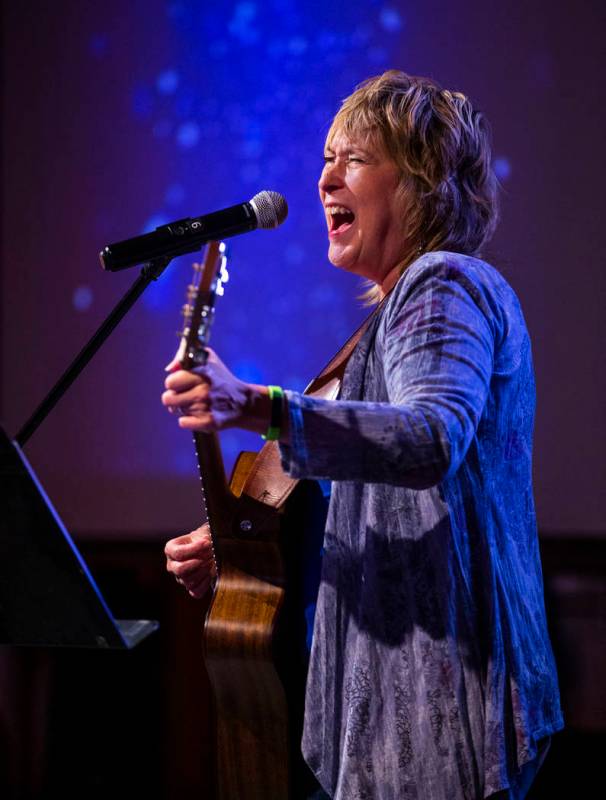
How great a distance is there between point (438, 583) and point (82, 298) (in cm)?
220

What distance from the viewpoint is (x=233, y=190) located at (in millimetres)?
3008

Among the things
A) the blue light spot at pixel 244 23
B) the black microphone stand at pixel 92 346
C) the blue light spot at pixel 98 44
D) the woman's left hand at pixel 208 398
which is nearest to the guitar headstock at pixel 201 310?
the woman's left hand at pixel 208 398

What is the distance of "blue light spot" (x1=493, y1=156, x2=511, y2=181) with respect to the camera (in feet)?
9.37

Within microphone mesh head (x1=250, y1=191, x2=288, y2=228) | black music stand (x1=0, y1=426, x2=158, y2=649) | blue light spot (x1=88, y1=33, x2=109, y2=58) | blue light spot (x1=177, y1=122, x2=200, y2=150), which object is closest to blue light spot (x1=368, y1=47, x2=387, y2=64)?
blue light spot (x1=177, y1=122, x2=200, y2=150)

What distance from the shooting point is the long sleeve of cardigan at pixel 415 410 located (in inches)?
42.5

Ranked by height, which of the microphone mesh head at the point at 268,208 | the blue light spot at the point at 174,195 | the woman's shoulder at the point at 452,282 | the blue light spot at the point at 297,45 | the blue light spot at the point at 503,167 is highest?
the blue light spot at the point at 297,45

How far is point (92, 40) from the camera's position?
3.19 meters

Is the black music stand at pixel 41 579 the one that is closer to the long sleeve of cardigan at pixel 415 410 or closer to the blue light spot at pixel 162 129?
the long sleeve of cardigan at pixel 415 410

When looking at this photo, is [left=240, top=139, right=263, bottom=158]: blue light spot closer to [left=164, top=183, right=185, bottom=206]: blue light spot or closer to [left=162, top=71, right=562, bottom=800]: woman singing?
[left=164, top=183, right=185, bottom=206]: blue light spot

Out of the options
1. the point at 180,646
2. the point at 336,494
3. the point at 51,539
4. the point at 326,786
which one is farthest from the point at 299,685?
the point at 180,646

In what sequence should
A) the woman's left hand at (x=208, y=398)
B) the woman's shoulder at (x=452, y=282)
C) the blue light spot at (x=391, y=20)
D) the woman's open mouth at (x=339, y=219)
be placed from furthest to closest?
the blue light spot at (x=391, y=20) < the woman's open mouth at (x=339, y=219) < the woman's shoulder at (x=452, y=282) < the woman's left hand at (x=208, y=398)

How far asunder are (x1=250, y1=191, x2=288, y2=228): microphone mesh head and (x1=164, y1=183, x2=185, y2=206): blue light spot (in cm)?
165

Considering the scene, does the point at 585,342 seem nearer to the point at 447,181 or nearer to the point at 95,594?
the point at 447,181

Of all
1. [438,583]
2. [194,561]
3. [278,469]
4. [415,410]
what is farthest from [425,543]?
[194,561]
